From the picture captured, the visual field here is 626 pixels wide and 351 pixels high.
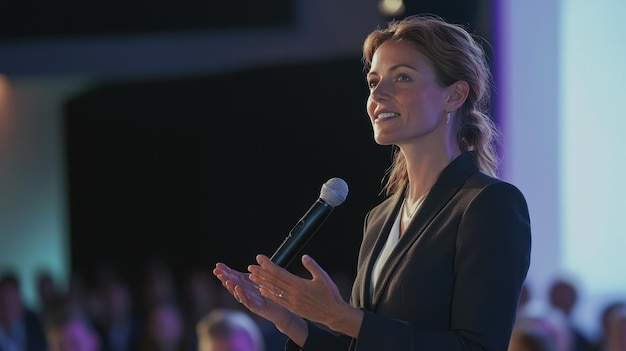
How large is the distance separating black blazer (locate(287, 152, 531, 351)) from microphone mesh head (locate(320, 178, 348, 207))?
13 centimetres

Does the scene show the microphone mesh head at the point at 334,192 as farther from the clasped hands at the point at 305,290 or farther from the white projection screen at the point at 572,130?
the white projection screen at the point at 572,130

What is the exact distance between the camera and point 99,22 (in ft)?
26.9

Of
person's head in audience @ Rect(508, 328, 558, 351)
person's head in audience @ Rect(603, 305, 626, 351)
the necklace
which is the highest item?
the necklace

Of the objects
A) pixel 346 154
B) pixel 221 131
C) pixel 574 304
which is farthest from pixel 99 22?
pixel 574 304

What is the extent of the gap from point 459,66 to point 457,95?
53 millimetres

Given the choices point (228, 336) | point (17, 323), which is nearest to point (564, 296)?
point (228, 336)

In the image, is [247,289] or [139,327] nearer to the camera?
[247,289]

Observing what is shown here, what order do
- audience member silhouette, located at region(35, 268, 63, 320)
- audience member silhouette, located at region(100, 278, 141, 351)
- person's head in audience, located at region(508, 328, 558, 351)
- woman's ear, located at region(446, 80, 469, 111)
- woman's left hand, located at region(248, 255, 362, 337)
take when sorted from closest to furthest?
woman's left hand, located at region(248, 255, 362, 337) → woman's ear, located at region(446, 80, 469, 111) → person's head in audience, located at region(508, 328, 558, 351) → audience member silhouette, located at region(100, 278, 141, 351) → audience member silhouette, located at region(35, 268, 63, 320)

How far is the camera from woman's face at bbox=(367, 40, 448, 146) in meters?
1.75

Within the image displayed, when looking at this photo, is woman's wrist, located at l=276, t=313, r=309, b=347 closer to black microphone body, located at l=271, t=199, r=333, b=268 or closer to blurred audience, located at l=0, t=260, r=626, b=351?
black microphone body, located at l=271, t=199, r=333, b=268

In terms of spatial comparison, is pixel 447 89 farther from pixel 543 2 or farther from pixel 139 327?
pixel 139 327

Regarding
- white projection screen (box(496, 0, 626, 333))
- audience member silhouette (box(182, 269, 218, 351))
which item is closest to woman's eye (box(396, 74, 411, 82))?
white projection screen (box(496, 0, 626, 333))

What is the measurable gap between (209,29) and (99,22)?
2.95 ft

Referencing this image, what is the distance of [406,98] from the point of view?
174cm
